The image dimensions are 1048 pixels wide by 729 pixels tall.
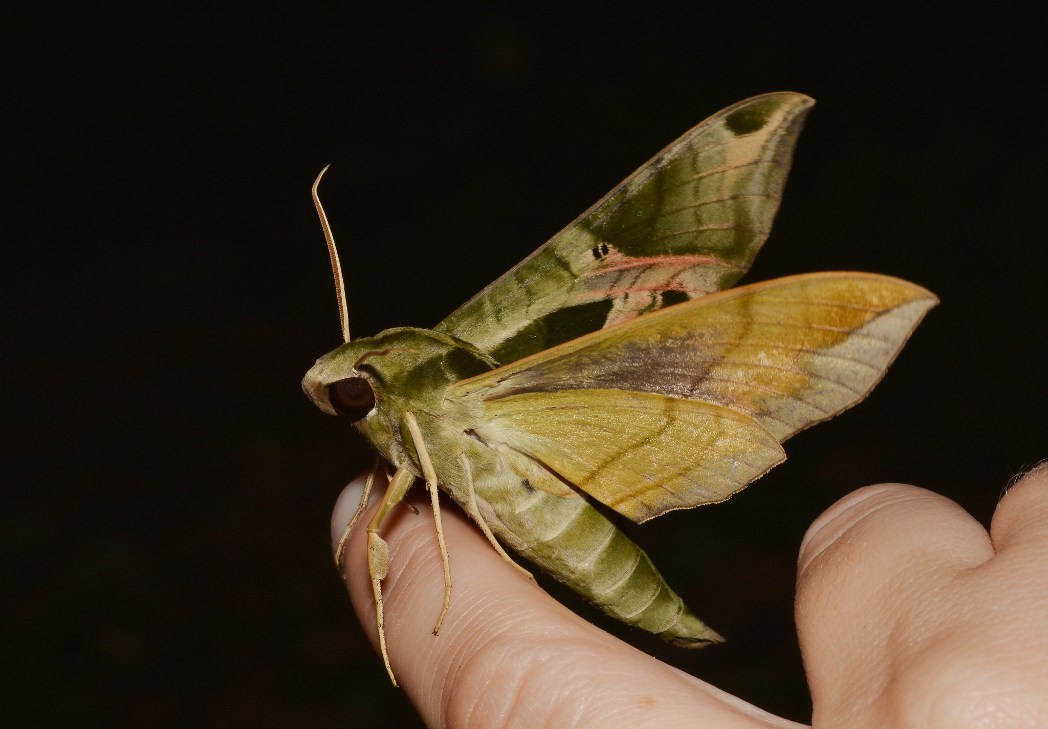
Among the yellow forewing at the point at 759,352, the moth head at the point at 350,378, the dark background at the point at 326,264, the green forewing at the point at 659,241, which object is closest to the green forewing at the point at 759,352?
the yellow forewing at the point at 759,352

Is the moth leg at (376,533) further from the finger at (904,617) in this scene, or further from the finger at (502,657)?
the finger at (904,617)

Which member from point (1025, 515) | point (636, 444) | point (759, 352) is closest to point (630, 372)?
point (636, 444)

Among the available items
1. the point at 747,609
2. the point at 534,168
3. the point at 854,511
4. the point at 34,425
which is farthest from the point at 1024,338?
the point at 34,425

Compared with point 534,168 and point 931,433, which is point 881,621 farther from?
point 534,168

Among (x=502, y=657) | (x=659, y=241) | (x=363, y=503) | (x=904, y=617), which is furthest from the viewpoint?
(x=363, y=503)

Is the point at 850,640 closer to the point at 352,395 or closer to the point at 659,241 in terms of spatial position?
the point at 659,241

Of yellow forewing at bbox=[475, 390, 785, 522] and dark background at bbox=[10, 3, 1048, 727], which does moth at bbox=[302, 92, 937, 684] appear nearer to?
yellow forewing at bbox=[475, 390, 785, 522]

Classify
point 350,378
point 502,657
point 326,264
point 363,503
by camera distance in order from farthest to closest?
point 326,264, point 363,503, point 350,378, point 502,657

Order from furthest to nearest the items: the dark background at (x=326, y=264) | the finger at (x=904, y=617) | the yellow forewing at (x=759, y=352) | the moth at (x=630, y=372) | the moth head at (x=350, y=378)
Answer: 1. the dark background at (x=326, y=264)
2. the moth head at (x=350, y=378)
3. the moth at (x=630, y=372)
4. the yellow forewing at (x=759, y=352)
5. the finger at (x=904, y=617)
